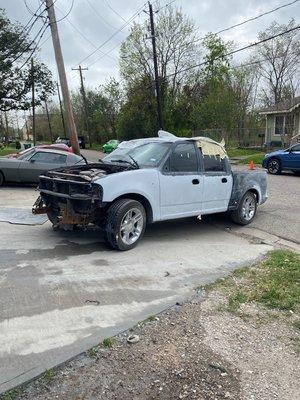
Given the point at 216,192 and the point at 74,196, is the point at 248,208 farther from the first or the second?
the point at 74,196

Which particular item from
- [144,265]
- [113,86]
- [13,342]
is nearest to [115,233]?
[144,265]

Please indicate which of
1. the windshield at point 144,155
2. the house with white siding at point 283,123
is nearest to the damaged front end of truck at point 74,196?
the windshield at point 144,155

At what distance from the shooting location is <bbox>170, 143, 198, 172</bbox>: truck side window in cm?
663

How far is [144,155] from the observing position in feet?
21.9

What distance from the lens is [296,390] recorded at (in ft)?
9.29

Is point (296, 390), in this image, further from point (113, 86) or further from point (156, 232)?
point (113, 86)

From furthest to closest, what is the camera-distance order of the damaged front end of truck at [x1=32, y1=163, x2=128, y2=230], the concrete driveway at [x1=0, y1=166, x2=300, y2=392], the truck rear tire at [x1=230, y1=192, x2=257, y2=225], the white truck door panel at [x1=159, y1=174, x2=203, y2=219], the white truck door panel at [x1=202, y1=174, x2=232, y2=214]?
1. the truck rear tire at [x1=230, y1=192, x2=257, y2=225]
2. the white truck door panel at [x1=202, y1=174, x2=232, y2=214]
3. the white truck door panel at [x1=159, y1=174, x2=203, y2=219]
4. the damaged front end of truck at [x1=32, y1=163, x2=128, y2=230]
5. the concrete driveway at [x1=0, y1=166, x2=300, y2=392]

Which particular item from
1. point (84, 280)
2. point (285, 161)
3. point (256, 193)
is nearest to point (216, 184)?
point (256, 193)

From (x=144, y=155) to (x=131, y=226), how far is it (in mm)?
1332

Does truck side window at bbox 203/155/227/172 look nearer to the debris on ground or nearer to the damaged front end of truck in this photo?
the damaged front end of truck

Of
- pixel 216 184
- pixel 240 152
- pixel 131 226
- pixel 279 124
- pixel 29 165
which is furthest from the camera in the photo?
pixel 279 124

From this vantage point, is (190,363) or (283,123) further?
(283,123)

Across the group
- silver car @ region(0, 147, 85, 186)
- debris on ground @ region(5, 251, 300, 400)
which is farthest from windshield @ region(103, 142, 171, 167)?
silver car @ region(0, 147, 85, 186)

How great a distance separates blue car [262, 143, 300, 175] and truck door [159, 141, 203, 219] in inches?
474
